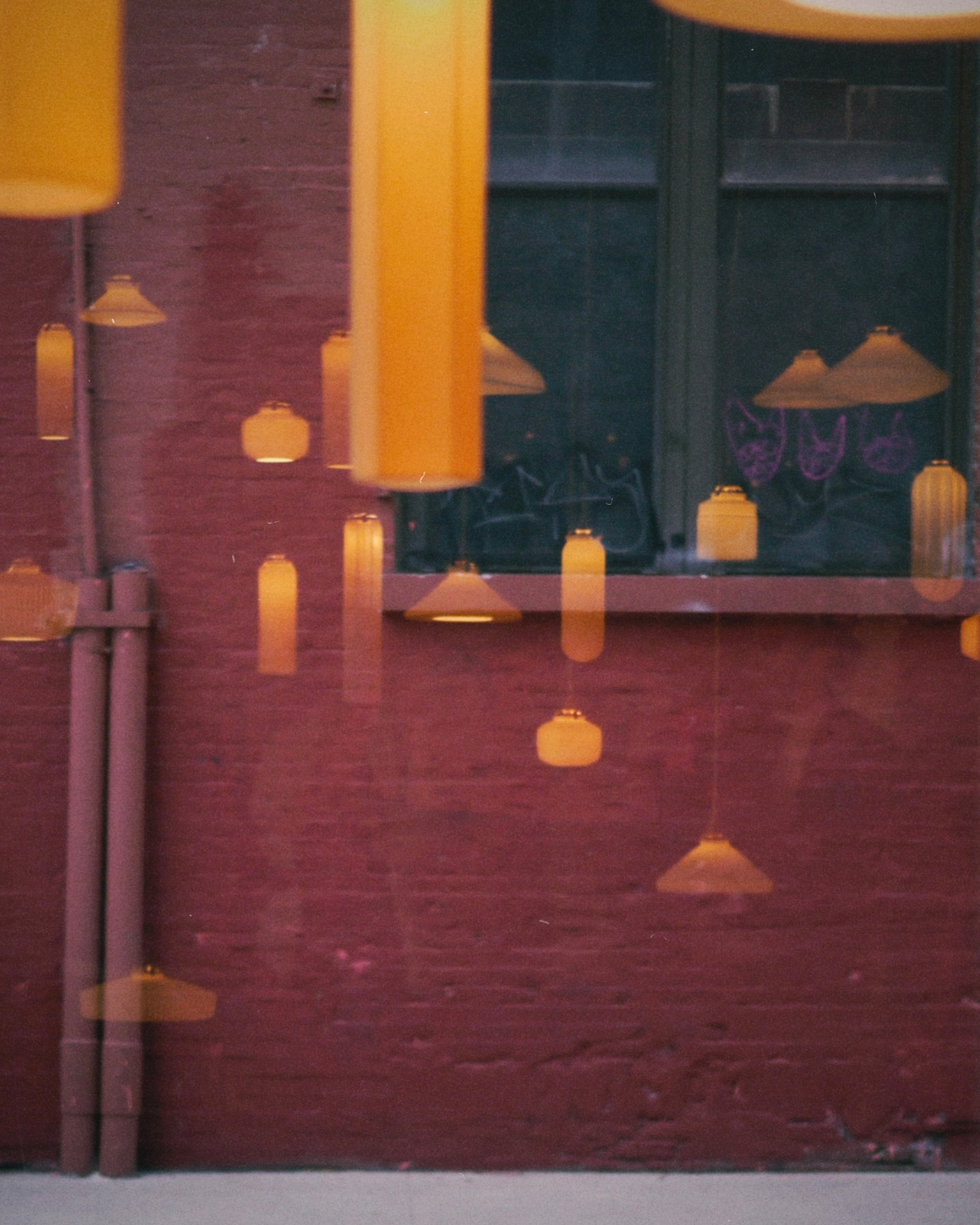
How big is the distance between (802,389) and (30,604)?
249cm

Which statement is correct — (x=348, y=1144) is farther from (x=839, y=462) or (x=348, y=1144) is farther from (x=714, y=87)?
(x=714, y=87)

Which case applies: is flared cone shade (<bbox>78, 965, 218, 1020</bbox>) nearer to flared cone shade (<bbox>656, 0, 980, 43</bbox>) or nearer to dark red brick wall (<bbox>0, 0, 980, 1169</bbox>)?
dark red brick wall (<bbox>0, 0, 980, 1169</bbox>)

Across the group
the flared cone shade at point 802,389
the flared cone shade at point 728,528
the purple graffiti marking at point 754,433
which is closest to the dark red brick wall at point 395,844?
the flared cone shade at point 728,528

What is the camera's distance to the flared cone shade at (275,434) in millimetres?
3656

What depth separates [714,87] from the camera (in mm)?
3740

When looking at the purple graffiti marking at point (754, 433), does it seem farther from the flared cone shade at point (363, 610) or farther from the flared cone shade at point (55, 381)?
the flared cone shade at point (55, 381)

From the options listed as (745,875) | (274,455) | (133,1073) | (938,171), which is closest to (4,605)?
(274,455)

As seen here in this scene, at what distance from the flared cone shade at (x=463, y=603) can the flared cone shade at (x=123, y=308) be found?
46.3 inches

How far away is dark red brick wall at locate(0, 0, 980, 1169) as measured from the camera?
145 inches

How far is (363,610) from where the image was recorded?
3.68 m

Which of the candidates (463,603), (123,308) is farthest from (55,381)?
(463,603)

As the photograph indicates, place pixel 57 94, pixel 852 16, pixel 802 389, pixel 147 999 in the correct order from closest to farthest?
pixel 57 94 < pixel 852 16 < pixel 147 999 < pixel 802 389

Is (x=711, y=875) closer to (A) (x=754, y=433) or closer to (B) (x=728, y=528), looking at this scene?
(B) (x=728, y=528)

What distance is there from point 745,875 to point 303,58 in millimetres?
2846
